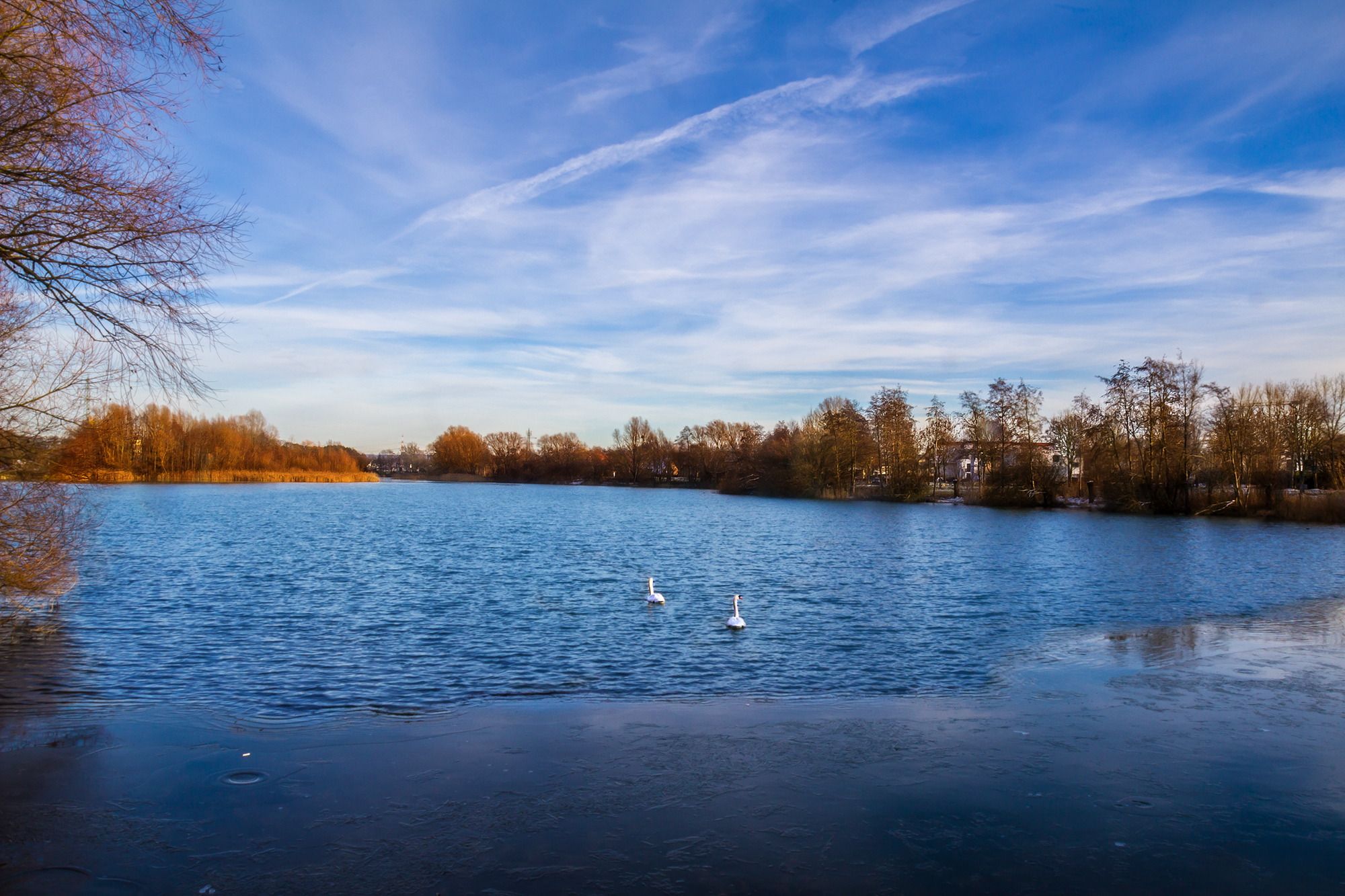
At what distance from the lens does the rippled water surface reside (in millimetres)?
9867

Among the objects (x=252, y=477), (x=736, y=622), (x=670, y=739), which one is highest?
(x=252, y=477)

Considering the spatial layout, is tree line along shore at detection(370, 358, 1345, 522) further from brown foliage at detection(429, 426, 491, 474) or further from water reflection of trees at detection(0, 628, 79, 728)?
brown foliage at detection(429, 426, 491, 474)

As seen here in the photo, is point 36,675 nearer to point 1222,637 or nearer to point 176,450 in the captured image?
point 1222,637

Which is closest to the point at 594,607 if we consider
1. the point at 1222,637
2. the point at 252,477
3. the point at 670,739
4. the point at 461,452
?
the point at 670,739

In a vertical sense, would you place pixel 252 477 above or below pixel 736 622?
above

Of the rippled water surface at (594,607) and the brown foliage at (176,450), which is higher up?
the brown foliage at (176,450)

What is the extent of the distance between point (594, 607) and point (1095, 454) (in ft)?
163

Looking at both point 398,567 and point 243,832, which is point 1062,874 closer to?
point 243,832

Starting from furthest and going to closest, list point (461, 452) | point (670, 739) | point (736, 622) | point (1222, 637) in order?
point (461, 452), point (736, 622), point (1222, 637), point (670, 739)

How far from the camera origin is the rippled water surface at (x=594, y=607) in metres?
9.87

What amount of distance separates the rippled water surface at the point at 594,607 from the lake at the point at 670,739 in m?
0.12

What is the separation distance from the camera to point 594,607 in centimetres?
1530

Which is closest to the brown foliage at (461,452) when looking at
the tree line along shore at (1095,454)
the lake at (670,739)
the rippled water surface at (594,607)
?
the tree line along shore at (1095,454)

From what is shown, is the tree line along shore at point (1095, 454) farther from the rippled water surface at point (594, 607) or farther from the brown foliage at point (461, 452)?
the brown foliage at point (461, 452)
